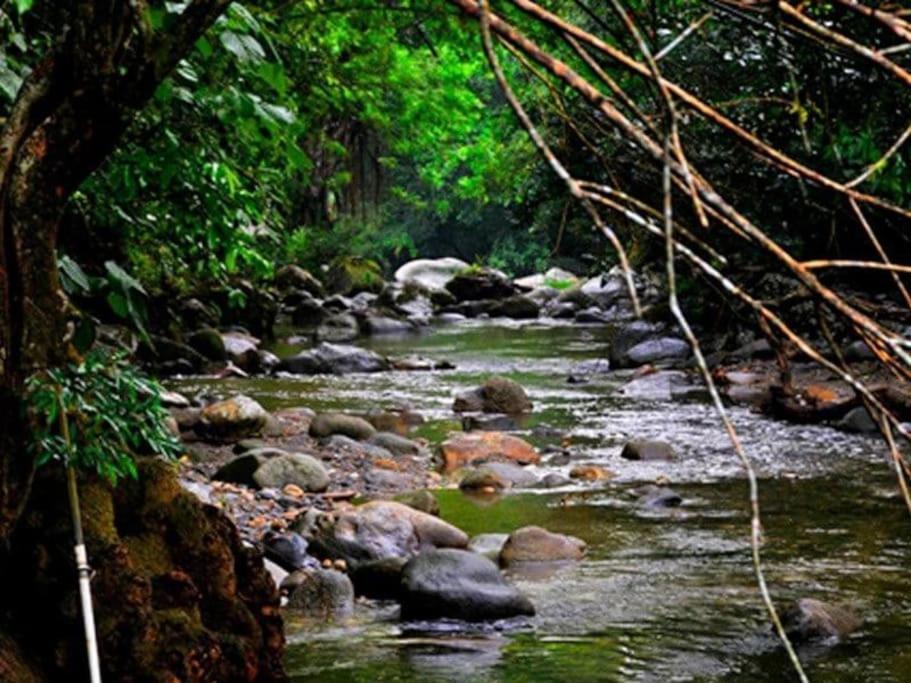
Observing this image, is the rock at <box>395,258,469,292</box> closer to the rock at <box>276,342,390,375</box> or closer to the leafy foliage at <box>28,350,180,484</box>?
the rock at <box>276,342,390,375</box>

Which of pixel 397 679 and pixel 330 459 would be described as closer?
pixel 397 679

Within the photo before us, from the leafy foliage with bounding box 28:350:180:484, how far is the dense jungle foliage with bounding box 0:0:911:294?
309 mm

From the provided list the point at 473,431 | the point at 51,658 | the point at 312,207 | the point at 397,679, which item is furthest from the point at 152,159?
the point at 312,207

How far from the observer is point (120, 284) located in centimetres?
360

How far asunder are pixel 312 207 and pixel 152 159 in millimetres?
31350

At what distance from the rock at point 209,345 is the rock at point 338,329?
15.1 feet

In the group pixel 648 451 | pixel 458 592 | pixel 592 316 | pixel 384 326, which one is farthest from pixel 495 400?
pixel 592 316

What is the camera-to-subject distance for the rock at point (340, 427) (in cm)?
1242

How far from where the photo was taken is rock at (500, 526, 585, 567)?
8.00m

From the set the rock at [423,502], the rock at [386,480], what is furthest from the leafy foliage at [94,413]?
the rock at [386,480]

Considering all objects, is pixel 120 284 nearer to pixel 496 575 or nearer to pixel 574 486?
pixel 496 575

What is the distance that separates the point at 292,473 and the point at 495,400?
4.62 metres

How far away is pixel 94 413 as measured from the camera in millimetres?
3492

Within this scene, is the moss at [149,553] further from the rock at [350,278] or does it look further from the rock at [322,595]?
the rock at [350,278]
